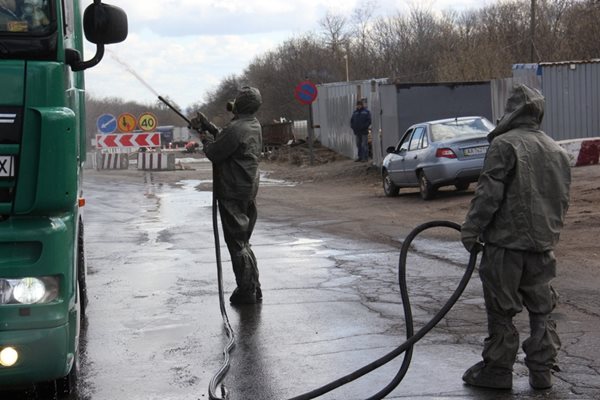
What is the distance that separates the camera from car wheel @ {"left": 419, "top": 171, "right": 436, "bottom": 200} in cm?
1825

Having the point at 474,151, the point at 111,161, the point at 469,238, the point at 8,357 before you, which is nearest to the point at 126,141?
the point at 111,161

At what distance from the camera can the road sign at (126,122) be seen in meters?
35.4

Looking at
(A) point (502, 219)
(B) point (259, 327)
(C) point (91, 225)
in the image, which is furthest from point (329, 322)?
(C) point (91, 225)

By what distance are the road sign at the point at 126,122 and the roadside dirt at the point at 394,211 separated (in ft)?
30.5

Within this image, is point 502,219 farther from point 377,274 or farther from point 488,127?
point 488,127

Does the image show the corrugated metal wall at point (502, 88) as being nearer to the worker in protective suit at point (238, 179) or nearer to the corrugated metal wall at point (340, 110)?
the corrugated metal wall at point (340, 110)

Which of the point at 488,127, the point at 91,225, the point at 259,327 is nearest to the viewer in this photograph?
the point at 259,327

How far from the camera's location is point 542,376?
5.61m

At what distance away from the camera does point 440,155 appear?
58.4 ft

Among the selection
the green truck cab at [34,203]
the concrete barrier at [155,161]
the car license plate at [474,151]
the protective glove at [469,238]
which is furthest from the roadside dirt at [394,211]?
the concrete barrier at [155,161]

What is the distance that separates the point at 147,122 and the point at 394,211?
19807 millimetres

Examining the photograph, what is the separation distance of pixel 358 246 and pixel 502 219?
22.5 feet

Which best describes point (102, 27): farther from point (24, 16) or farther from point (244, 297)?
point (244, 297)

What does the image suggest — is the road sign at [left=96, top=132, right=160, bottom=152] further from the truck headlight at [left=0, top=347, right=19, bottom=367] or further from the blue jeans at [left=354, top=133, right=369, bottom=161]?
the truck headlight at [left=0, top=347, right=19, bottom=367]
